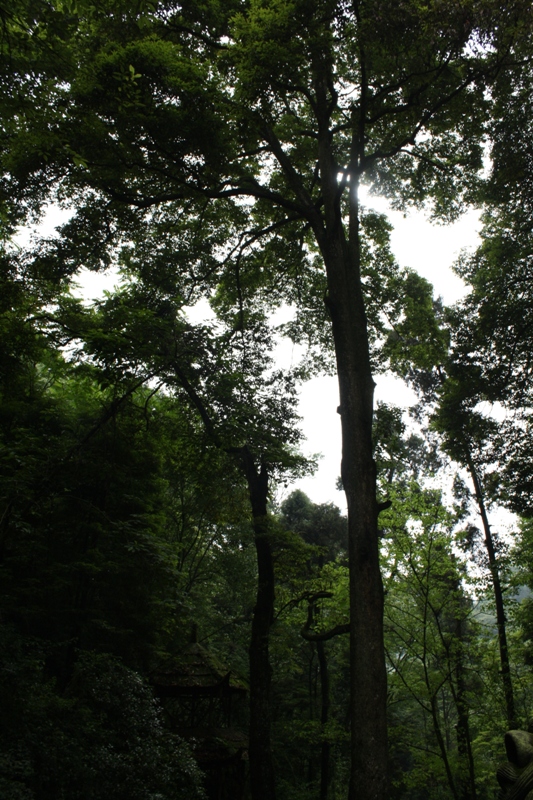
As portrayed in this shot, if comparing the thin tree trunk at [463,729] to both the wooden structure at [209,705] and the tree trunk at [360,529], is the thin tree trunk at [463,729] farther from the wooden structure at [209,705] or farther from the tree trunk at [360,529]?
the tree trunk at [360,529]

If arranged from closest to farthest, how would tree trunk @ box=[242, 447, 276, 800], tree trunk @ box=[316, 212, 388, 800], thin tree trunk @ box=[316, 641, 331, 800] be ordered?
tree trunk @ box=[316, 212, 388, 800] < tree trunk @ box=[242, 447, 276, 800] < thin tree trunk @ box=[316, 641, 331, 800]

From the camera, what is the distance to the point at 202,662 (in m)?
8.55

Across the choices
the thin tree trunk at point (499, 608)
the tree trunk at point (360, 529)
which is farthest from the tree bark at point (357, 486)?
the thin tree trunk at point (499, 608)

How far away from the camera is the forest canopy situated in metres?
4.73

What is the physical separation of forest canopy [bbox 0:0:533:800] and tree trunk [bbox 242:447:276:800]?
0.04 meters

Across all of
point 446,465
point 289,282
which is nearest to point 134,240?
point 289,282

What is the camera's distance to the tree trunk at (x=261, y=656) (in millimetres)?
7352

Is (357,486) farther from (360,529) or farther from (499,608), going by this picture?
(499,608)

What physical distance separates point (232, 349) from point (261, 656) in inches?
209

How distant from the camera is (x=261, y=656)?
26.5 feet

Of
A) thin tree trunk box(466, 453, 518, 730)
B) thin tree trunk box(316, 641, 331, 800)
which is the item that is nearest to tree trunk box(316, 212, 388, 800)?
thin tree trunk box(466, 453, 518, 730)

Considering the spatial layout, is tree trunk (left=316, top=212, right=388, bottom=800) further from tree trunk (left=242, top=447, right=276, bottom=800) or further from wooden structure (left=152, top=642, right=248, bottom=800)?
wooden structure (left=152, top=642, right=248, bottom=800)

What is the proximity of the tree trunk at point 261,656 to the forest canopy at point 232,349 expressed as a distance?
0.14 ft

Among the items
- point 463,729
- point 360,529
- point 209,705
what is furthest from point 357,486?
point 463,729
